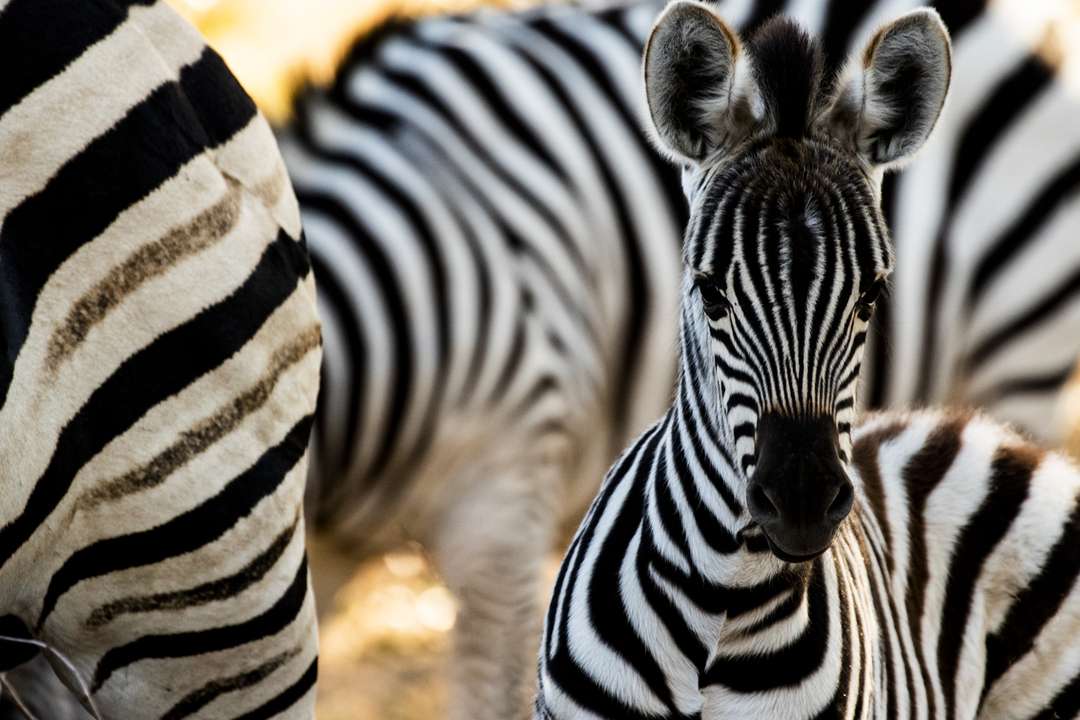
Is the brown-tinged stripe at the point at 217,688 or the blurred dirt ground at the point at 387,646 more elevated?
the brown-tinged stripe at the point at 217,688

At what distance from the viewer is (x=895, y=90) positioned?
10.3ft

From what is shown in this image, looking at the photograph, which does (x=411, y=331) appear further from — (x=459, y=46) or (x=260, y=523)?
(x=260, y=523)

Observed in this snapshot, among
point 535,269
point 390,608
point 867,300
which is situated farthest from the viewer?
point 390,608

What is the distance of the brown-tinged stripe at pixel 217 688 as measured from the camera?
3.01m

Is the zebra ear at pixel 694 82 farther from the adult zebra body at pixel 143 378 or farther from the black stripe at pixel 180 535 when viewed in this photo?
the black stripe at pixel 180 535

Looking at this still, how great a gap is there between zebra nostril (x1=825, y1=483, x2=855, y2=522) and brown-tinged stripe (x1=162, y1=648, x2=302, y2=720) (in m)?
1.09

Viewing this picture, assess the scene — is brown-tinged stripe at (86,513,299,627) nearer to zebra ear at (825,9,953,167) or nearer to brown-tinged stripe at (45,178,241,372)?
brown-tinged stripe at (45,178,241,372)

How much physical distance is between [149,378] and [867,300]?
128 cm

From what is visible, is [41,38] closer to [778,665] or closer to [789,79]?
[789,79]

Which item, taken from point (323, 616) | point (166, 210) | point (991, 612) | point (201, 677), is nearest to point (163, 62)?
point (166, 210)

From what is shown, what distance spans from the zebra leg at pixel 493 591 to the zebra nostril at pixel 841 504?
2.66 m

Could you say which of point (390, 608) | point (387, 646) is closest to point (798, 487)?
point (387, 646)

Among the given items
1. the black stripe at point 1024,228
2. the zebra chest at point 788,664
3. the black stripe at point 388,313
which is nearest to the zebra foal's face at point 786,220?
the zebra chest at point 788,664

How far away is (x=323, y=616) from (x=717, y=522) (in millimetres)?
3242
